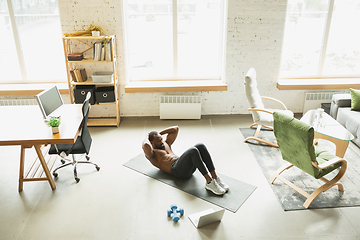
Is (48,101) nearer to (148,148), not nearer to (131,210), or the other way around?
(148,148)

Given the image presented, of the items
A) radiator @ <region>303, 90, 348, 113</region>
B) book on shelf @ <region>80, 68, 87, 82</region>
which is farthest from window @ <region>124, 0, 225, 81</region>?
radiator @ <region>303, 90, 348, 113</region>

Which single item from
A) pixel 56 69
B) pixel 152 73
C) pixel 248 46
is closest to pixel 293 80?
pixel 248 46

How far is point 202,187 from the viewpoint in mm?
3578

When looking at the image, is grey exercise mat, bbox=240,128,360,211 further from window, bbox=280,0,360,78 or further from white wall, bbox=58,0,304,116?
window, bbox=280,0,360,78

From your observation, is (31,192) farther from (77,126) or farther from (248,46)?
(248,46)

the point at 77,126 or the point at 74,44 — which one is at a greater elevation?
the point at 74,44

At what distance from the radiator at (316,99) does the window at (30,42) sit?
14.6ft

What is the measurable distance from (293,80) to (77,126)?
13.1ft

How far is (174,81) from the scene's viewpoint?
18.6 ft

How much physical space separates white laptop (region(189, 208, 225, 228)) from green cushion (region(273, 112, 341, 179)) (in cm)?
103

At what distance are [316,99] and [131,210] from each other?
160 inches

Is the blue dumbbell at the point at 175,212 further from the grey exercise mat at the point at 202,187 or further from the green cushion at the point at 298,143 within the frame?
the green cushion at the point at 298,143

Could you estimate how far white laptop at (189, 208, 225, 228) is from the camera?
2.91 meters

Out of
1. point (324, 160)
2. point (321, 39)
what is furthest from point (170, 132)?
point (321, 39)
